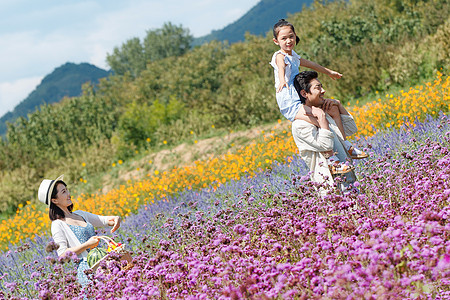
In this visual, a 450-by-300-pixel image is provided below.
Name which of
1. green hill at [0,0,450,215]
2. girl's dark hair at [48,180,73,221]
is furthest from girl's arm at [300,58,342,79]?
green hill at [0,0,450,215]

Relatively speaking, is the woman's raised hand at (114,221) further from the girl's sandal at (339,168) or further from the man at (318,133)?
the girl's sandal at (339,168)

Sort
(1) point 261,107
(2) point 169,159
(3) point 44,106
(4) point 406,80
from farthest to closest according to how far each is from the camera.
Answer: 1. (3) point 44,106
2. (1) point 261,107
3. (2) point 169,159
4. (4) point 406,80

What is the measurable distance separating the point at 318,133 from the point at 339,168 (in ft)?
1.27

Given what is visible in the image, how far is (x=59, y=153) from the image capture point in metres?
18.1

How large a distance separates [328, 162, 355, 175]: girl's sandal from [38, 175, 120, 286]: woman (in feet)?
6.91

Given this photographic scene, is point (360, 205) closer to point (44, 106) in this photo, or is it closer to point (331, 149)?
point (331, 149)

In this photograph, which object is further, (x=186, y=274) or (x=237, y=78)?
(x=237, y=78)

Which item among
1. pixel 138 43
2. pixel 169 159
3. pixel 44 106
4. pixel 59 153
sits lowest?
pixel 169 159

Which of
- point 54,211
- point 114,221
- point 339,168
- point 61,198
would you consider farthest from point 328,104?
point 54,211

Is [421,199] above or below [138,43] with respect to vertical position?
below

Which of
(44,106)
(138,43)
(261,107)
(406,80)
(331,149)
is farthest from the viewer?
(138,43)

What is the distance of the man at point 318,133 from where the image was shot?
4039 millimetres

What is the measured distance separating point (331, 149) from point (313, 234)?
4.40 feet

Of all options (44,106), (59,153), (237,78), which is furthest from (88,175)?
(237,78)
